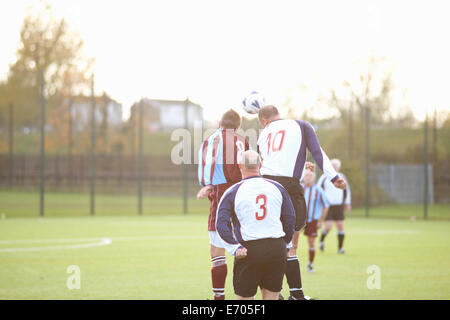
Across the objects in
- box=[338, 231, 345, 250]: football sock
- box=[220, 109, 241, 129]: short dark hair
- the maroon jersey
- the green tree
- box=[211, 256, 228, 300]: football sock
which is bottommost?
box=[338, 231, 345, 250]: football sock

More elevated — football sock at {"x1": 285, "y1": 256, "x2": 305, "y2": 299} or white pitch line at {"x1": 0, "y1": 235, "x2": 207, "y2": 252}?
football sock at {"x1": 285, "y1": 256, "x2": 305, "y2": 299}

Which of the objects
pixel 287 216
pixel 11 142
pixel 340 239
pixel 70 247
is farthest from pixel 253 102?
pixel 11 142

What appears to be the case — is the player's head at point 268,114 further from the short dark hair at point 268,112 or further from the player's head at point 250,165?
the player's head at point 250,165

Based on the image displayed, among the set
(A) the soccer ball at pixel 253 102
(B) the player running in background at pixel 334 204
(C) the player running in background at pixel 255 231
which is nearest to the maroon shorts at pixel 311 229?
(B) the player running in background at pixel 334 204

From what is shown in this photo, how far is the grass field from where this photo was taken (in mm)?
8930

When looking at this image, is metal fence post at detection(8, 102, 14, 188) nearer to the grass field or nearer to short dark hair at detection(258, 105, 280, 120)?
the grass field

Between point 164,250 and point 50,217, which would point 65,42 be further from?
point 164,250

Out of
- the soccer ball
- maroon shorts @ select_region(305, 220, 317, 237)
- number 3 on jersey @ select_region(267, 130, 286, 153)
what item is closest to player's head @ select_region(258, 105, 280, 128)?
number 3 on jersey @ select_region(267, 130, 286, 153)

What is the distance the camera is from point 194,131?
29578mm

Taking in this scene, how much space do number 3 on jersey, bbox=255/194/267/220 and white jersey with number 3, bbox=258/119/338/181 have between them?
1377 mm

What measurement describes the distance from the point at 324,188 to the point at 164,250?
3902 millimetres

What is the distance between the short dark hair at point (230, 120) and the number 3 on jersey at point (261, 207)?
201 cm

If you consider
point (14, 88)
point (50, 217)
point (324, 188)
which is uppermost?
point (14, 88)
